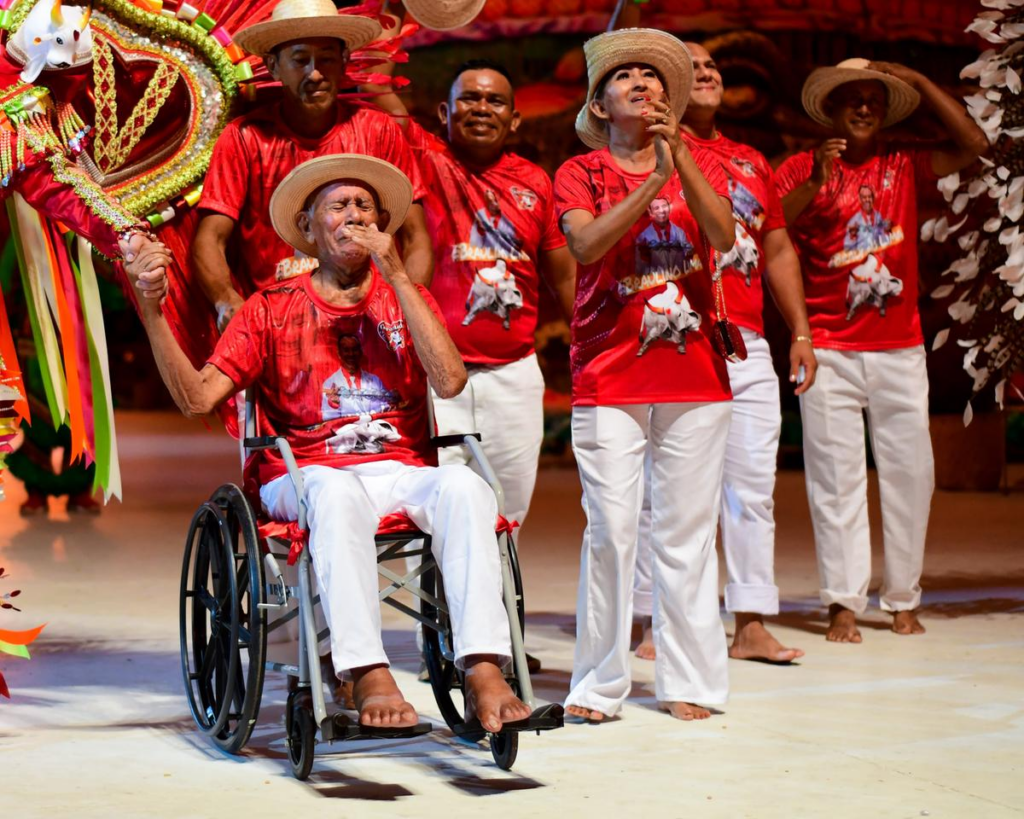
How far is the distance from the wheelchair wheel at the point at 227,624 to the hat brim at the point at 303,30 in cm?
130

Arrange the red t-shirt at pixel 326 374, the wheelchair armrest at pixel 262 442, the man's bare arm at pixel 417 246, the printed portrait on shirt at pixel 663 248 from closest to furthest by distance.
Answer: the wheelchair armrest at pixel 262 442, the red t-shirt at pixel 326 374, the printed portrait on shirt at pixel 663 248, the man's bare arm at pixel 417 246

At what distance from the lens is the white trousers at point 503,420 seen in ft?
17.2

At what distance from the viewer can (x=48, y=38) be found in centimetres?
429

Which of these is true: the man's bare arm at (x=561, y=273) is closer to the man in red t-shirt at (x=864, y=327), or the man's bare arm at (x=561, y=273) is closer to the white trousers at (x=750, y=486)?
the white trousers at (x=750, y=486)

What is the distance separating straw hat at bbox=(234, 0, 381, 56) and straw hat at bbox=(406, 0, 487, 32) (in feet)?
1.65

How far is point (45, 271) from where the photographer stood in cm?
459

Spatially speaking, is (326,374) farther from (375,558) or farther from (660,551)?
(660,551)

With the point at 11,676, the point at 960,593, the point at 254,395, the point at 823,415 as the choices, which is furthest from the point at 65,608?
the point at 960,593

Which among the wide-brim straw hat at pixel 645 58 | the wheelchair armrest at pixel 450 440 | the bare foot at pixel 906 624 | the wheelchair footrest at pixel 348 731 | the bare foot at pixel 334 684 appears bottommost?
the bare foot at pixel 906 624

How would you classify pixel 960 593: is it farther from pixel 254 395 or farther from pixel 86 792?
pixel 86 792

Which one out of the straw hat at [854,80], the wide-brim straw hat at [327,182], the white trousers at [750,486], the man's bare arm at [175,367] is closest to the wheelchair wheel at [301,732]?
the man's bare arm at [175,367]

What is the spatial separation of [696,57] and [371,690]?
2573 millimetres

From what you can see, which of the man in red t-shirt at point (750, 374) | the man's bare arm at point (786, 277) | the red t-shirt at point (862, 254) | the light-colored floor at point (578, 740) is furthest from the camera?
the red t-shirt at point (862, 254)

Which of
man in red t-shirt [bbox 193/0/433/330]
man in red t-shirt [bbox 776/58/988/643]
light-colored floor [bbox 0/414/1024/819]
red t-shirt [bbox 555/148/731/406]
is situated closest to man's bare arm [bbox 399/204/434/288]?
man in red t-shirt [bbox 193/0/433/330]
